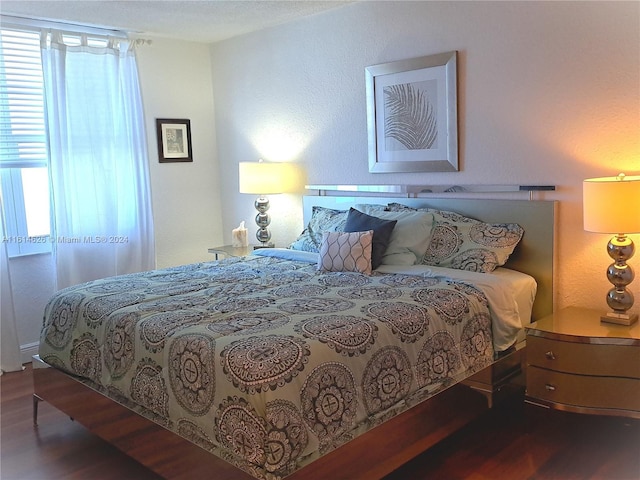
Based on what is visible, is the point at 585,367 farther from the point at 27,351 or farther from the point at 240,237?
the point at 27,351

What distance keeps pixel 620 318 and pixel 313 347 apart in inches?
62.5

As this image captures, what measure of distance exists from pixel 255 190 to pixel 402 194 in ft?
4.04

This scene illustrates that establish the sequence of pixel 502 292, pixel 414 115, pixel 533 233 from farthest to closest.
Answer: pixel 414 115 < pixel 533 233 < pixel 502 292

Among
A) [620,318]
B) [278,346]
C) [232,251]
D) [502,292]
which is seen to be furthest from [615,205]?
[232,251]

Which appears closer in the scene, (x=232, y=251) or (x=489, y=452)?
(x=489, y=452)

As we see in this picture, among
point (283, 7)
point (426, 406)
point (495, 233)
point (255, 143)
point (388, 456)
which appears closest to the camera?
point (388, 456)

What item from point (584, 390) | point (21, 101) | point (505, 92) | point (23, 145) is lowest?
point (584, 390)

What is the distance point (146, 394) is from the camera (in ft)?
7.80

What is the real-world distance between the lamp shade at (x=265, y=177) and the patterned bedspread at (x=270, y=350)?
1355mm

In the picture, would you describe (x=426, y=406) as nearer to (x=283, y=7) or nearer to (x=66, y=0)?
(x=283, y=7)

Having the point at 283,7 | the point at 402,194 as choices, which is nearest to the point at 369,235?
the point at 402,194

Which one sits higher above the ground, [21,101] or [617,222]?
[21,101]

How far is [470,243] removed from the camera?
324cm

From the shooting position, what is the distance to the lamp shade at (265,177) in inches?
176
